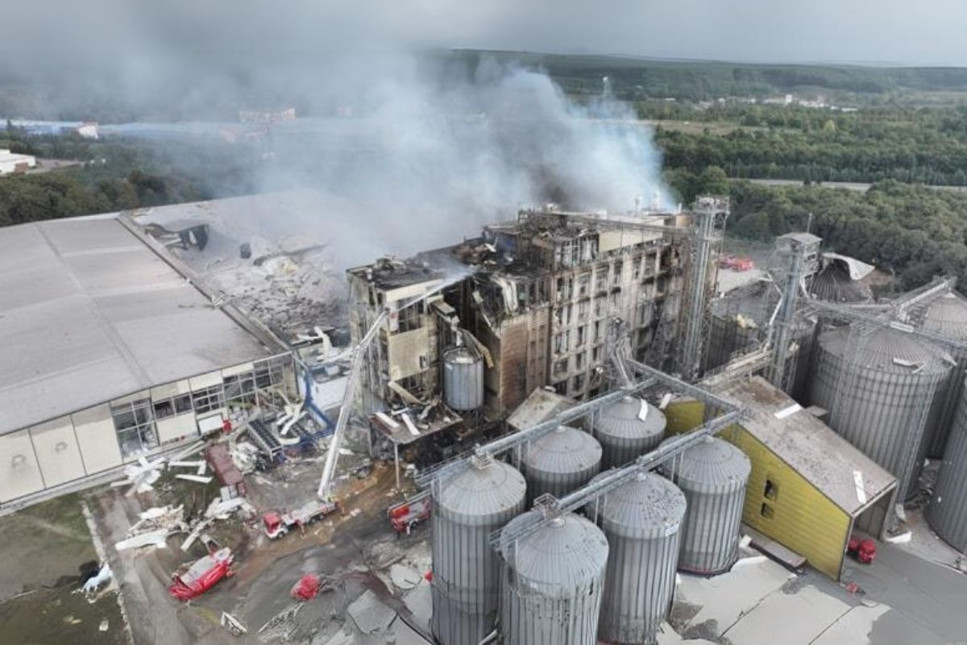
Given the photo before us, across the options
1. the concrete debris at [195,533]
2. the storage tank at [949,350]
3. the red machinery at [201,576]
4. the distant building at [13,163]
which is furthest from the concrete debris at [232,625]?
the distant building at [13,163]

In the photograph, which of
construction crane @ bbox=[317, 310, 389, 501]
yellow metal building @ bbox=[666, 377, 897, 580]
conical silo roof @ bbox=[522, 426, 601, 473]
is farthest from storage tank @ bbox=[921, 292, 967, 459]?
construction crane @ bbox=[317, 310, 389, 501]

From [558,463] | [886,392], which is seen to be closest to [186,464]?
[558,463]

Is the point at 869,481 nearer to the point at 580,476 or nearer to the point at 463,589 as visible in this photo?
the point at 580,476

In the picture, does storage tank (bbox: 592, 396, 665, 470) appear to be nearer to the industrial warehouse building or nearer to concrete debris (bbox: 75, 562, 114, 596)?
the industrial warehouse building

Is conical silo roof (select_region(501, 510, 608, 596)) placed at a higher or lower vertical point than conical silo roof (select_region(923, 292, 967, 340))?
lower

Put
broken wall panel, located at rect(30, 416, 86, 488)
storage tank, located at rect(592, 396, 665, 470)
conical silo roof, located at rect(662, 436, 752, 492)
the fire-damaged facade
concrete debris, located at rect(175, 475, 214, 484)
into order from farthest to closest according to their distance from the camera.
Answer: the fire-damaged facade
concrete debris, located at rect(175, 475, 214, 484)
broken wall panel, located at rect(30, 416, 86, 488)
storage tank, located at rect(592, 396, 665, 470)
conical silo roof, located at rect(662, 436, 752, 492)
